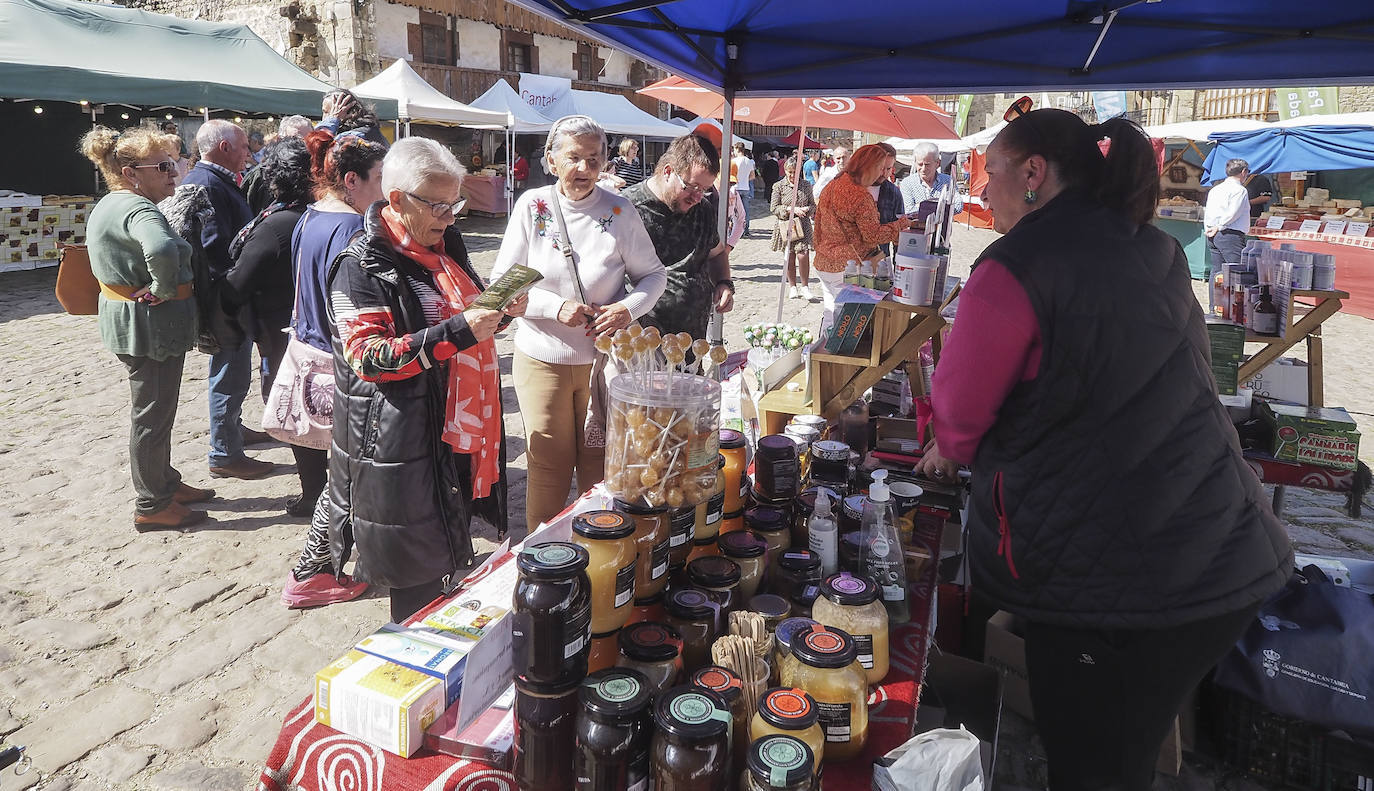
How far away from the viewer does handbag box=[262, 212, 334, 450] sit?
10.8 feet

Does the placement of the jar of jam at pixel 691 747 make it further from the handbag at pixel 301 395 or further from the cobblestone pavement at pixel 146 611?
the handbag at pixel 301 395

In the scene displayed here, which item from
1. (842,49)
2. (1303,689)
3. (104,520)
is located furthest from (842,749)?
(104,520)

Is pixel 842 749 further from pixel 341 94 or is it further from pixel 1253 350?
pixel 1253 350

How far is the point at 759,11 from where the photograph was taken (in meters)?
3.49

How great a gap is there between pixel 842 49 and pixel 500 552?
3.04m

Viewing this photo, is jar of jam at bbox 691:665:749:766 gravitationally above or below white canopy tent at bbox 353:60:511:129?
below

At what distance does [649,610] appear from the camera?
1.73 meters

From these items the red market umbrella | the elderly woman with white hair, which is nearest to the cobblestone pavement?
the elderly woman with white hair

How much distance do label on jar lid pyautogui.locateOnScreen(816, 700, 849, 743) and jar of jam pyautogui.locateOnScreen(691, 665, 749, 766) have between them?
14 cm

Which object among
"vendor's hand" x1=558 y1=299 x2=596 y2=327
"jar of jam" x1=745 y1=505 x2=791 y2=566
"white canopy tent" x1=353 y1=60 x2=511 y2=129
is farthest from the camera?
"white canopy tent" x1=353 y1=60 x2=511 y2=129

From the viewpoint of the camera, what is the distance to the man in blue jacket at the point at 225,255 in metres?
4.38

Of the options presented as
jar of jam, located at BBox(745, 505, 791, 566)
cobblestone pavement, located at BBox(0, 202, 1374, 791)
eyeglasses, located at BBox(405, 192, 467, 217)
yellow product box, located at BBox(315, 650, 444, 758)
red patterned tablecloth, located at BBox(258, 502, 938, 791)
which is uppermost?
eyeglasses, located at BBox(405, 192, 467, 217)

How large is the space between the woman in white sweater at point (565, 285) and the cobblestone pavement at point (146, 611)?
1152 millimetres

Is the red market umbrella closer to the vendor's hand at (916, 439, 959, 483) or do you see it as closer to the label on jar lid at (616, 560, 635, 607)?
the vendor's hand at (916, 439, 959, 483)
